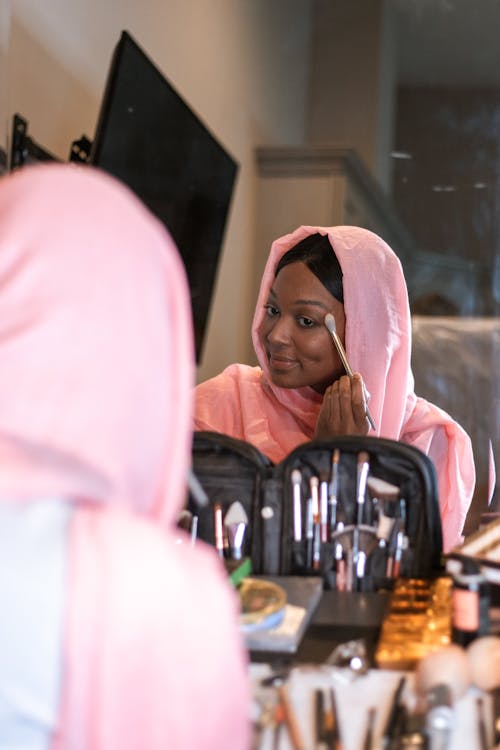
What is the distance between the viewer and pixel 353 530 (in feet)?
2.85

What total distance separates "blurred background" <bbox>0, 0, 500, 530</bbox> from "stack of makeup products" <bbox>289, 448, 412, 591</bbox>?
803 millimetres

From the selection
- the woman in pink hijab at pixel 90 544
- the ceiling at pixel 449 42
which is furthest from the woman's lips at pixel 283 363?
the ceiling at pixel 449 42

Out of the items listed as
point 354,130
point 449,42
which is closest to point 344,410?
point 354,130

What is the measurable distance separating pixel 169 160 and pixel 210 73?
0.52 metres

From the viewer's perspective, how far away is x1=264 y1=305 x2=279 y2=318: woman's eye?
4.04ft

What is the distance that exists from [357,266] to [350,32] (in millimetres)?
1708

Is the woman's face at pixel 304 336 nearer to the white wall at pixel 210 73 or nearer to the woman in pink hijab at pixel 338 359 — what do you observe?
the woman in pink hijab at pixel 338 359

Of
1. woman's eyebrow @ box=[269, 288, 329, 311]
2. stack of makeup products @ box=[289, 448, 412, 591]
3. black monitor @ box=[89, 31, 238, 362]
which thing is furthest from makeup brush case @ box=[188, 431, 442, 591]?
black monitor @ box=[89, 31, 238, 362]

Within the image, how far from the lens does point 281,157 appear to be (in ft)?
8.04

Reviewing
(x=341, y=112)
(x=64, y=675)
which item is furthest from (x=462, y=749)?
(x=341, y=112)

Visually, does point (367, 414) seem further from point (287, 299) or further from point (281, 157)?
point (281, 157)

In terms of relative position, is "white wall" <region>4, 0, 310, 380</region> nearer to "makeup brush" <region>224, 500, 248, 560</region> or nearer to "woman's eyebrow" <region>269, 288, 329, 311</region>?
"woman's eyebrow" <region>269, 288, 329, 311</region>

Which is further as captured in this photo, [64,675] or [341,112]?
[341,112]

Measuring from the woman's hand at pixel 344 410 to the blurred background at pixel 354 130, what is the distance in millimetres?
559
